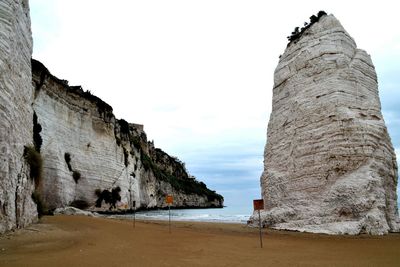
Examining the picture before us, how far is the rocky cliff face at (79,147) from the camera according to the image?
2666 cm

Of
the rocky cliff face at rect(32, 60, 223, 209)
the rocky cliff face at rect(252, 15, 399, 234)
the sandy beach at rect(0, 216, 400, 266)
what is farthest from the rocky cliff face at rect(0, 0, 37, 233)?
the rocky cliff face at rect(32, 60, 223, 209)

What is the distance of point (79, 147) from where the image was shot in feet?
107

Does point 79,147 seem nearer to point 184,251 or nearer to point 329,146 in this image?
point 329,146

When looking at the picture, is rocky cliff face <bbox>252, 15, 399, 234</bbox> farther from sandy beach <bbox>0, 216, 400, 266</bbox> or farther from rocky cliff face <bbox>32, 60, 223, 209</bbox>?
rocky cliff face <bbox>32, 60, 223, 209</bbox>

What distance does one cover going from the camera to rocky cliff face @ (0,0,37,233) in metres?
9.72

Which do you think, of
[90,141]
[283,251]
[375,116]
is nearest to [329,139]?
[375,116]

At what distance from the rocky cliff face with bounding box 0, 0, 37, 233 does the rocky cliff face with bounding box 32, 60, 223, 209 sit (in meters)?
13.1

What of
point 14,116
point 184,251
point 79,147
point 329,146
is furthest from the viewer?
point 79,147

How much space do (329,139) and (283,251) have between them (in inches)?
279

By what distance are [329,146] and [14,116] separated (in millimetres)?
11573

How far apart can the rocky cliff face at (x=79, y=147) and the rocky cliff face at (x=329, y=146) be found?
16.8m

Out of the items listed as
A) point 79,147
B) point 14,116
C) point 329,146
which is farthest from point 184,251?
point 79,147

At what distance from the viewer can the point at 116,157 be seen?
39406mm

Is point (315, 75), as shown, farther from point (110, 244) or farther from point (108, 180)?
point (108, 180)
